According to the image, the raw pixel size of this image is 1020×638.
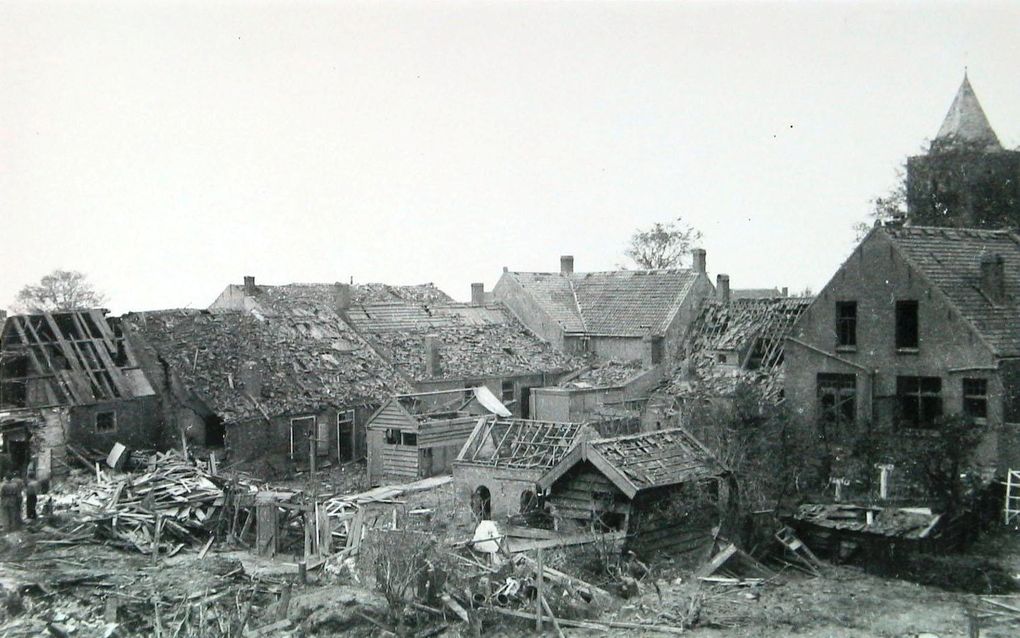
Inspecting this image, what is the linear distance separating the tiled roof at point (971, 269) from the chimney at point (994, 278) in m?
0.18

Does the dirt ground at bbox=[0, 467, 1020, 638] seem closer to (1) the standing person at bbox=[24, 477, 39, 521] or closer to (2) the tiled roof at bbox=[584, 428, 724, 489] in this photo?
(1) the standing person at bbox=[24, 477, 39, 521]

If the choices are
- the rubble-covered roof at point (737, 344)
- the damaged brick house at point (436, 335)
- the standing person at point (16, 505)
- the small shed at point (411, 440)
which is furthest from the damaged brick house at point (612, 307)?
the standing person at point (16, 505)

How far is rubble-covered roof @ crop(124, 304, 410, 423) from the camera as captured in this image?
34.2 meters

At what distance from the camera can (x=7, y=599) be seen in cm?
1891

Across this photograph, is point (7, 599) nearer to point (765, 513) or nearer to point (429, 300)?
point (765, 513)

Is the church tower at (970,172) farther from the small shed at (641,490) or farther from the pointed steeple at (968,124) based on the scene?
the small shed at (641,490)

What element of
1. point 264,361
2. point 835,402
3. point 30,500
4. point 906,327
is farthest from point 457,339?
point 30,500

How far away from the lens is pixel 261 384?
35250mm

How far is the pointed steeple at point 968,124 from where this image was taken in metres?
38.7

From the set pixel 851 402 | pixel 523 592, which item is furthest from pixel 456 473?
pixel 851 402

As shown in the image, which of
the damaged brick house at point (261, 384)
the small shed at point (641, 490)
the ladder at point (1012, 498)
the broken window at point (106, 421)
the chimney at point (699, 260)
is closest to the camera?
the small shed at point (641, 490)

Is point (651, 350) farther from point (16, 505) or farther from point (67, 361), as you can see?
point (16, 505)

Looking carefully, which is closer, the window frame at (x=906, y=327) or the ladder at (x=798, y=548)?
the ladder at (x=798, y=548)

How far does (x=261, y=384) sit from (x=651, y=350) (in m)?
17.5
